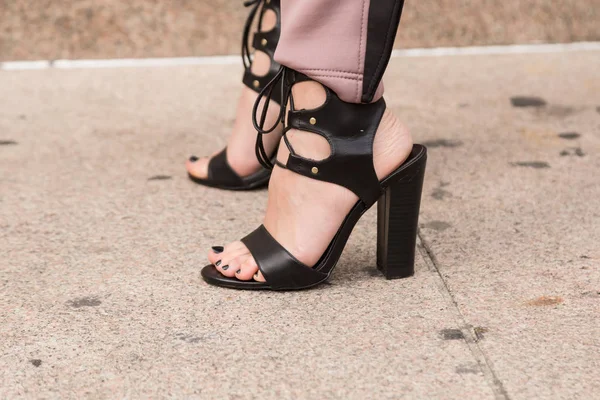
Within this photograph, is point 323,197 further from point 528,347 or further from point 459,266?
point 528,347

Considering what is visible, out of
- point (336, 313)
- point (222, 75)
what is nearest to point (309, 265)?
point (336, 313)

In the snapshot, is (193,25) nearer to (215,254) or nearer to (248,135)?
(248,135)

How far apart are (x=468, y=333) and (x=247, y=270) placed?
1.39 ft

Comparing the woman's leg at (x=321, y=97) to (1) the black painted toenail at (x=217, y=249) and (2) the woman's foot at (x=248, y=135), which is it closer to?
(1) the black painted toenail at (x=217, y=249)

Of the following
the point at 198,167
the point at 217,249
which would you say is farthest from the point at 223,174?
the point at 217,249

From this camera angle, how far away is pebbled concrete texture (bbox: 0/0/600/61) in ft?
12.0

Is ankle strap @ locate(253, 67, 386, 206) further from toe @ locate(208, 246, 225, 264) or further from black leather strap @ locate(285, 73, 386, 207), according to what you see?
toe @ locate(208, 246, 225, 264)

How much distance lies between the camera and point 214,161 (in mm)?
2254

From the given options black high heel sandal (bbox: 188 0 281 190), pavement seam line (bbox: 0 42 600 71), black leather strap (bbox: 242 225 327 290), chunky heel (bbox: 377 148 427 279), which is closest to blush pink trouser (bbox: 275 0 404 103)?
chunky heel (bbox: 377 148 427 279)

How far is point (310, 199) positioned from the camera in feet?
5.28

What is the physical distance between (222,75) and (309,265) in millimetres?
2003

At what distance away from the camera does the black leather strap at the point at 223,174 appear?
2.22 metres

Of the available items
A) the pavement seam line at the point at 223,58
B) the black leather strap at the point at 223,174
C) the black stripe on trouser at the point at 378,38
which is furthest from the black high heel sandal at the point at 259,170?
the pavement seam line at the point at 223,58

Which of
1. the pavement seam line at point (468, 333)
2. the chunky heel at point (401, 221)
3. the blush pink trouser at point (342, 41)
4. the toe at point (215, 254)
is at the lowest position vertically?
the pavement seam line at point (468, 333)
